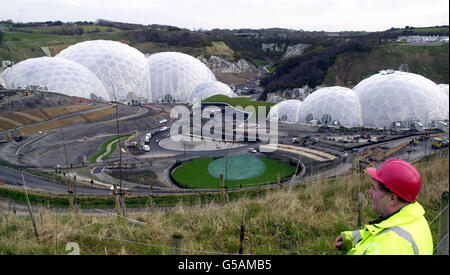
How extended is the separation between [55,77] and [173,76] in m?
18.6

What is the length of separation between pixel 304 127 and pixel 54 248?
32534 mm

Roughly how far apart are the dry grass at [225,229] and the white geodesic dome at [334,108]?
29935 millimetres

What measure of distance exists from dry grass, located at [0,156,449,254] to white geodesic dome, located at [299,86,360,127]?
29935 mm

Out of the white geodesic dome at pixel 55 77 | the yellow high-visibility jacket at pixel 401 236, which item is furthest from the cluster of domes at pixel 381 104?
the yellow high-visibility jacket at pixel 401 236

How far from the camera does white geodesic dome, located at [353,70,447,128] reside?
1307 inches

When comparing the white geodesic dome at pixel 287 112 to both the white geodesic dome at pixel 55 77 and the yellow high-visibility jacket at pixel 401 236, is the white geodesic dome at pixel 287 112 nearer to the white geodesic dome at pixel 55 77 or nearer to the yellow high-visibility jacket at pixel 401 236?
the white geodesic dome at pixel 55 77

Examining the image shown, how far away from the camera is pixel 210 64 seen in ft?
269

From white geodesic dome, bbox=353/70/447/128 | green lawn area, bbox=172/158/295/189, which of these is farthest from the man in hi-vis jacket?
white geodesic dome, bbox=353/70/447/128

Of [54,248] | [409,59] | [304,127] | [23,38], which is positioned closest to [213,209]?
[54,248]

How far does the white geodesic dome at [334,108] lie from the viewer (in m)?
34.5

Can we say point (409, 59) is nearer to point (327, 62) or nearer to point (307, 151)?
point (327, 62)

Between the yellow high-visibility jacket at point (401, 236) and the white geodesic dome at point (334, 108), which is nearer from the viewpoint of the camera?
the yellow high-visibility jacket at point (401, 236)

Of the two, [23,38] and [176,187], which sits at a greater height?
[23,38]

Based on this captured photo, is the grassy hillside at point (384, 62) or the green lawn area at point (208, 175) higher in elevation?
the grassy hillside at point (384, 62)
